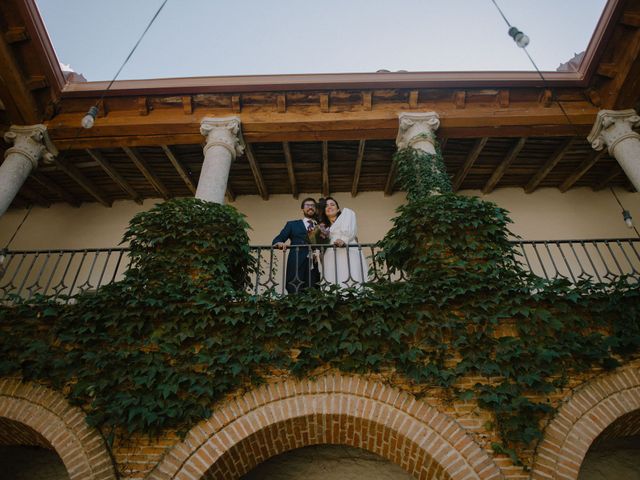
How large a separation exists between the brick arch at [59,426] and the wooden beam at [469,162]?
782 cm

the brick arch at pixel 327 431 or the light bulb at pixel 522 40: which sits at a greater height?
the light bulb at pixel 522 40

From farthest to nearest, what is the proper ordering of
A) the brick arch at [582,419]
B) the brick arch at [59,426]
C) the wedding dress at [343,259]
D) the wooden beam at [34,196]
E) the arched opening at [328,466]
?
the wooden beam at [34,196], the wedding dress at [343,259], the arched opening at [328,466], the brick arch at [59,426], the brick arch at [582,419]

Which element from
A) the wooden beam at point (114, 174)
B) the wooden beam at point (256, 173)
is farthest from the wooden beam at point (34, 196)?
the wooden beam at point (256, 173)

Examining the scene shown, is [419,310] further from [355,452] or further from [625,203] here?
[625,203]

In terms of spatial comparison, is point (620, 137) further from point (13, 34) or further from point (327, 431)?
point (13, 34)

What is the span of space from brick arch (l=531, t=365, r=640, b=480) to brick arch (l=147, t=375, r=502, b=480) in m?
0.60

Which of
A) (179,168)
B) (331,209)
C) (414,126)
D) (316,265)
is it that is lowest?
(316,265)

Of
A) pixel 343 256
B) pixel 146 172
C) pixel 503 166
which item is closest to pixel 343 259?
pixel 343 256

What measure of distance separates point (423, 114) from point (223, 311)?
5044 mm

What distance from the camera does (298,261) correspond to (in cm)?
579

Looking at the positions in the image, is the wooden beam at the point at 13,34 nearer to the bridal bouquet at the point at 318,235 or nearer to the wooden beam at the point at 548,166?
the bridal bouquet at the point at 318,235

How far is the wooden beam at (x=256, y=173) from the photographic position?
7.87m

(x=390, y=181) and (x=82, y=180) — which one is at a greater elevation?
(x=390, y=181)

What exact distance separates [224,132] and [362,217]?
3756 mm
